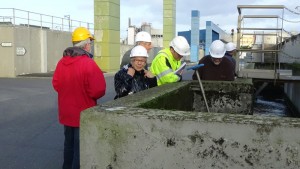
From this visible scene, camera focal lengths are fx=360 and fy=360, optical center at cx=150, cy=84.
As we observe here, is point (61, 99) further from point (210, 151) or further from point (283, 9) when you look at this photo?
point (283, 9)

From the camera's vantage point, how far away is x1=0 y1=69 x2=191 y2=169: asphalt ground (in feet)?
16.4

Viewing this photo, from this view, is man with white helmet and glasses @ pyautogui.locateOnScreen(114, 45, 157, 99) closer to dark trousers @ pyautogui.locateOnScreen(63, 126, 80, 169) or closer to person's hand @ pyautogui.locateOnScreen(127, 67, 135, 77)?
person's hand @ pyautogui.locateOnScreen(127, 67, 135, 77)

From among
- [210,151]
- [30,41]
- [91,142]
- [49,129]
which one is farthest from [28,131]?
[30,41]

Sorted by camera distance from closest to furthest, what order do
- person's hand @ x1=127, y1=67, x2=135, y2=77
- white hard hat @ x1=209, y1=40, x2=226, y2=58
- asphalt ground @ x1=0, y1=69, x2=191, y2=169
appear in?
person's hand @ x1=127, y1=67, x2=135, y2=77, asphalt ground @ x1=0, y1=69, x2=191, y2=169, white hard hat @ x1=209, y1=40, x2=226, y2=58

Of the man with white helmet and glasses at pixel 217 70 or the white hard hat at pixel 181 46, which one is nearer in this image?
the white hard hat at pixel 181 46

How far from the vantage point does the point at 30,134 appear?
21.4ft

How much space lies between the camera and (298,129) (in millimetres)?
1999

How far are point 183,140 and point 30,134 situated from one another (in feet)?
16.4

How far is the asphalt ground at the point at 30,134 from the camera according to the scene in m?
5.00

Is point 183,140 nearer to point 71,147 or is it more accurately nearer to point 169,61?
point 71,147

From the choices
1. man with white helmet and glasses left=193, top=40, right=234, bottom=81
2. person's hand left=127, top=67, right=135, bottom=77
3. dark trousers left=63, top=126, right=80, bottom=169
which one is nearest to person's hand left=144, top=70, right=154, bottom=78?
person's hand left=127, top=67, right=135, bottom=77

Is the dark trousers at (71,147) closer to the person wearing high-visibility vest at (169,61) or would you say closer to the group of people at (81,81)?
the group of people at (81,81)

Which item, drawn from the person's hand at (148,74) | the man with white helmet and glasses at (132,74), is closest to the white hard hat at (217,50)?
the person's hand at (148,74)

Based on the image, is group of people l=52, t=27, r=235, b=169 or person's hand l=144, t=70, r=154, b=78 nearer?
group of people l=52, t=27, r=235, b=169
